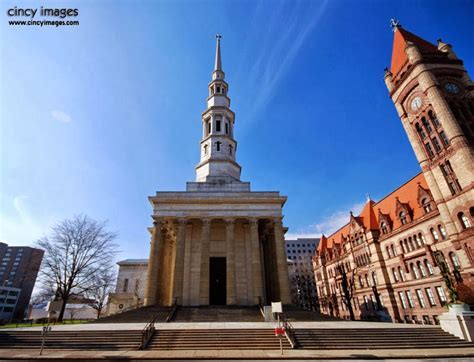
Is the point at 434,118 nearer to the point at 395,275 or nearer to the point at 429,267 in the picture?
the point at 429,267

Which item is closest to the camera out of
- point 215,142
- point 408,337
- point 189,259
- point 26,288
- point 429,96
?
point 408,337

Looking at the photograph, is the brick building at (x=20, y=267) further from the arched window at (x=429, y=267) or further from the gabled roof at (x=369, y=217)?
the arched window at (x=429, y=267)

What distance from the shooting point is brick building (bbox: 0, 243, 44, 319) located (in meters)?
95.9

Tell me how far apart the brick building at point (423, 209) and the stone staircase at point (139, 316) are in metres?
26.1

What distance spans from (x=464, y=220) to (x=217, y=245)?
28714 millimetres

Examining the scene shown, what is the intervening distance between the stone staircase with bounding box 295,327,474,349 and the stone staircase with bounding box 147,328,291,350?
1667mm

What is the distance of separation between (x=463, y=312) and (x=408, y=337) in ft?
13.2

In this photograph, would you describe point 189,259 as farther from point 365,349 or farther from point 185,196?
point 365,349

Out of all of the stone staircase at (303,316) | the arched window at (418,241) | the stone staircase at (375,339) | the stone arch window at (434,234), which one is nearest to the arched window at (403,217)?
the arched window at (418,241)

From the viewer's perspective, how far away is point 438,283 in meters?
30.9

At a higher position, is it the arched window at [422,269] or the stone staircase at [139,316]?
the arched window at [422,269]

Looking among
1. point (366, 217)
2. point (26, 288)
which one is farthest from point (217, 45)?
point (26, 288)

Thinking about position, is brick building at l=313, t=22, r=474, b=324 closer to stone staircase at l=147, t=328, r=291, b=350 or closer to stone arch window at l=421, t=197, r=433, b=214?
stone arch window at l=421, t=197, r=433, b=214

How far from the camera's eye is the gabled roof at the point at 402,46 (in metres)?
39.6
